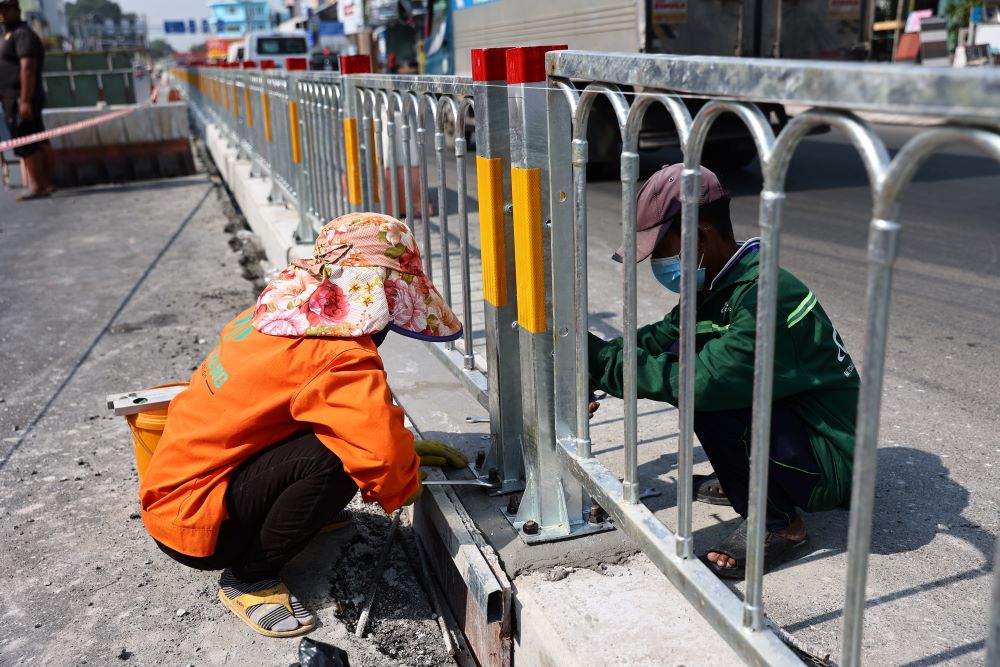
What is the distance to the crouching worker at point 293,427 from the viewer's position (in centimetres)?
232

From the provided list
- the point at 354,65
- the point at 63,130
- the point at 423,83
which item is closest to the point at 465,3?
the point at 63,130

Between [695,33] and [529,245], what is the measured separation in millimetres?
7678

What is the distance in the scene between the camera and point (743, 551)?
7.70 feet

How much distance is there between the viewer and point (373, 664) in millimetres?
2371

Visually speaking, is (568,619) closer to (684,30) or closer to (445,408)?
(445,408)

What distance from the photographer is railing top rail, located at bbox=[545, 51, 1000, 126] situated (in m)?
1.01

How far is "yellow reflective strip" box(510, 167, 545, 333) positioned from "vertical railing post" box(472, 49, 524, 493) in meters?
0.12

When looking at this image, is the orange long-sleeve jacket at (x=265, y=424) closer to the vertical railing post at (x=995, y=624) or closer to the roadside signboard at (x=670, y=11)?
the vertical railing post at (x=995, y=624)

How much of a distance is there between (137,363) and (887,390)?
144 inches

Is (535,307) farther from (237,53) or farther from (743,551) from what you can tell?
(237,53)

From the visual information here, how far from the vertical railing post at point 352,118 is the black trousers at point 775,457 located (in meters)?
2.61

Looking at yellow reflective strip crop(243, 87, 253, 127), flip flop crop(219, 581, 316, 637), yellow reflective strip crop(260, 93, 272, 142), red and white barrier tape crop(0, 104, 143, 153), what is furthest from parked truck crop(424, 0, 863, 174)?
flip flop crop(219, 581, 316, 637)

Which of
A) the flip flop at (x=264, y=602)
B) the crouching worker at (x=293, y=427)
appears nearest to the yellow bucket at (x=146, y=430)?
the crouching worker at (x=293, y=427)

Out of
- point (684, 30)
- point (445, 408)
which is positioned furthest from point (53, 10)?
point (445, 408)
